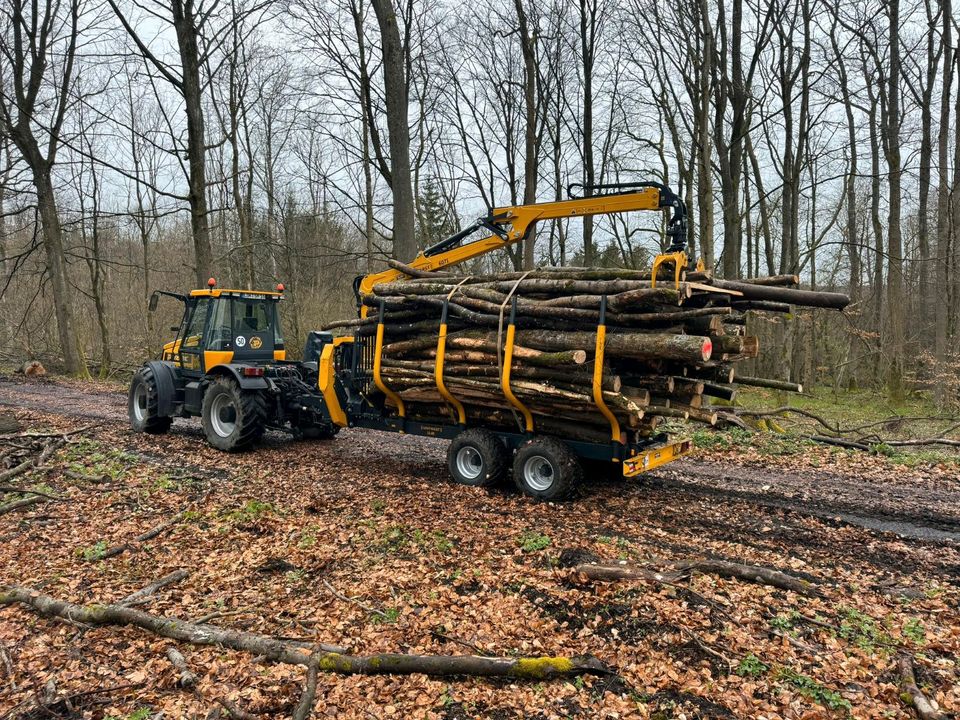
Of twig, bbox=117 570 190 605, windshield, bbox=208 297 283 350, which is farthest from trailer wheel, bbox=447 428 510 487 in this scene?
windshield, bbox=208 297 283 350

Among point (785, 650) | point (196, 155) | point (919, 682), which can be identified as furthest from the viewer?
point (196, 155)

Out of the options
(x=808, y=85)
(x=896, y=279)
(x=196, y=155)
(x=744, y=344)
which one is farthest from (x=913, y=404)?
(x=196, y=155)

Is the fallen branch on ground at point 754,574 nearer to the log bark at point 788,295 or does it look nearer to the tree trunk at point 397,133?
the log bark at point 788,295

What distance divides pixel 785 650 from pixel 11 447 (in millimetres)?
9968

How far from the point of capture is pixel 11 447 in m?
9.48

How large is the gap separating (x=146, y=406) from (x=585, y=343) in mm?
Result: 8384

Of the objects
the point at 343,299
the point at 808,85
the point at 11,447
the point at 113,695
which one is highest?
the point at 808,85

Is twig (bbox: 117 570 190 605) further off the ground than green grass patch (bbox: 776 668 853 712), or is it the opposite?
twig (bbox: 117 570 190 605)

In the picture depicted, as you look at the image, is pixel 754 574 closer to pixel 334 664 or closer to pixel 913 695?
pixel 913 695

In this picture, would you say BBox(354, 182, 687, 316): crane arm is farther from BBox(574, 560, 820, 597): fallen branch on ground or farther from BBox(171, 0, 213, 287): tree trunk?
BBox(171, 0, 213, 287): tree trunk

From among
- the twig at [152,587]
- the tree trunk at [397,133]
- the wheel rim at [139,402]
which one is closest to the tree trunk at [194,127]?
the wheel rim at [139,402]

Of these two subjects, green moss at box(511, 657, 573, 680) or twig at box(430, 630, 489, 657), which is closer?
green moss at box(511, 657, 573, 680)

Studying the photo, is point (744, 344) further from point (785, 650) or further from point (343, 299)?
point (343, 299)

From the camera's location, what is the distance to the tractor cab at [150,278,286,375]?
11070mm
